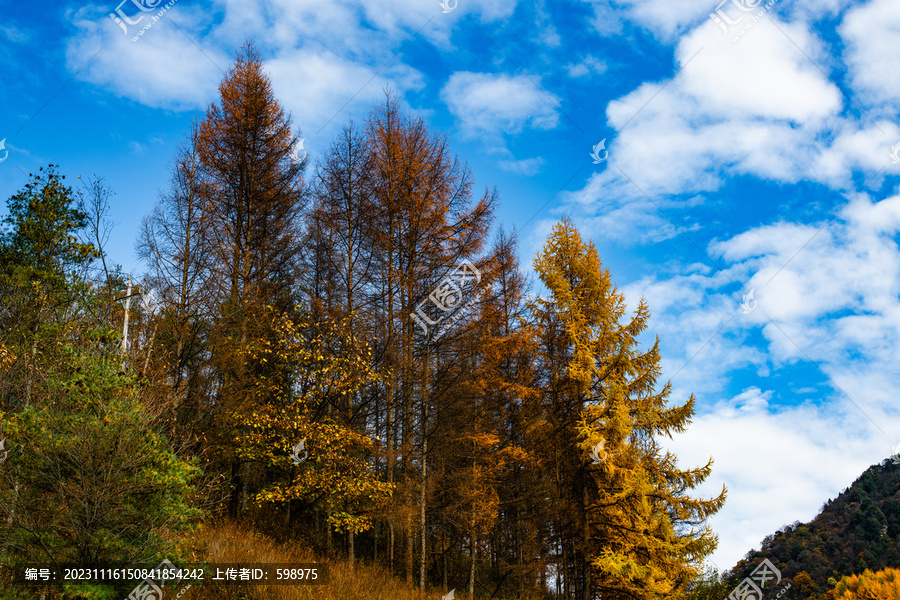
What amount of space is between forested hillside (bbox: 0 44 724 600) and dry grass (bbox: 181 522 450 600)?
475mm

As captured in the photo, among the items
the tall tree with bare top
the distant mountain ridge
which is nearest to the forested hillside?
the tall tree with bare top

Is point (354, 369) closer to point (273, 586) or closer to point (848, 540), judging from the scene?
point (273, 586)

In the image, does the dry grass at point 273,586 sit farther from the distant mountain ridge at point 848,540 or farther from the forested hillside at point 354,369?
the distant mountain ridge at point 848,540

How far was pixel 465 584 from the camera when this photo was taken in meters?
21.5

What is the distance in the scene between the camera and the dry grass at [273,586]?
1038cm

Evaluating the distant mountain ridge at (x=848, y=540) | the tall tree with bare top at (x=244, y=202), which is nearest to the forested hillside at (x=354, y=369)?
the tall tree with bare top at (x=244, y=202)

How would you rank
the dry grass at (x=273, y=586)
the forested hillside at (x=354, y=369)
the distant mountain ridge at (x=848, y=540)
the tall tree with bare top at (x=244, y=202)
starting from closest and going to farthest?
1. the dry grass at (x=273, y=586)
2. the forested hillside at (x=354, y=369)
3. the tall tree with bare top at (x=244, y=202)
4. the distant mountain ridge at (x=848, y=540)

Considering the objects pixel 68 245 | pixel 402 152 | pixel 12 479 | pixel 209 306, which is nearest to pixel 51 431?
pixel 12 479

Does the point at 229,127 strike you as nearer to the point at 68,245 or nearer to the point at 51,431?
the point at 68,245

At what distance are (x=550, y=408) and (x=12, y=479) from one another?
12286mm

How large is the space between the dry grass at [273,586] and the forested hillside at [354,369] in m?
0.47

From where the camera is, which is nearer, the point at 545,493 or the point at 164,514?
the point at 164,514

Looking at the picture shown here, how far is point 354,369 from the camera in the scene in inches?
593

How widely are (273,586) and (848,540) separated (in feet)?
114
